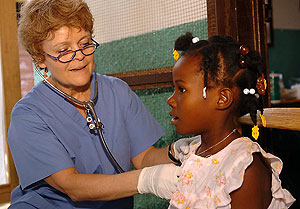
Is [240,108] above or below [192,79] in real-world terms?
below

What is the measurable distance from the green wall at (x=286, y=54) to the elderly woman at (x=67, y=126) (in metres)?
3.09

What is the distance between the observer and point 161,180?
1.16m

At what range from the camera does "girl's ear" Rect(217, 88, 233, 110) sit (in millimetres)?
1151

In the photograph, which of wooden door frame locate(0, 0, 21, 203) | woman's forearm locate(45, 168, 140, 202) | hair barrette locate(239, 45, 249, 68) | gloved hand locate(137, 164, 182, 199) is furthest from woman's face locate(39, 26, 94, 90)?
wooden door frame locate(0, 0, 21, 203)

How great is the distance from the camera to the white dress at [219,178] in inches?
41.9

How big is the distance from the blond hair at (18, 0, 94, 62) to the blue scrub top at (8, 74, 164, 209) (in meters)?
0.20

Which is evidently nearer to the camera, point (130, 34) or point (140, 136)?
point (140, 136)

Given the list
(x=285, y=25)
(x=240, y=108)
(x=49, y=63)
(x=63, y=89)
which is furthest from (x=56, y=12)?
(x=285, y=25)

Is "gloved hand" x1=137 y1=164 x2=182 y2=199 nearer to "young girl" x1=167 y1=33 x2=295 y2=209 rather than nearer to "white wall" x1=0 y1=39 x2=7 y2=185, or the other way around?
"young girl" x1=167 y1=33 x2=295 y2=209

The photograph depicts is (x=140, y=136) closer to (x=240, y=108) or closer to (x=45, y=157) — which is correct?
(x=45, y=157)

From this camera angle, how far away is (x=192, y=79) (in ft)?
3.87

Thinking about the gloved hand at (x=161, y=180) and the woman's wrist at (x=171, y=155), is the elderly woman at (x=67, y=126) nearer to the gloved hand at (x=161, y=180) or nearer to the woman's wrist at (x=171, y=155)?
the woman's wrist at (x=171, y=155)

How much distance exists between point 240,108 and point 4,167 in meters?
2.69

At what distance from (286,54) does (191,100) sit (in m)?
3.58
